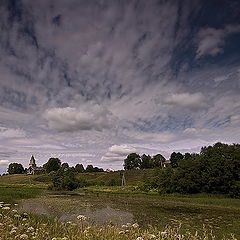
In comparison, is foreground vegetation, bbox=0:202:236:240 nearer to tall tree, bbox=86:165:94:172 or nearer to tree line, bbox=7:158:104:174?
tree line, bbox=7:158:104:174

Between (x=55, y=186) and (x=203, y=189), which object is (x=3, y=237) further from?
(x=55, y=186)

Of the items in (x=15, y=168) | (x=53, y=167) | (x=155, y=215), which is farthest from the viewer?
(x=15, y=168)

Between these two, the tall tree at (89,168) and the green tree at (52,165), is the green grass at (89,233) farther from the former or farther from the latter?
the tall tree at (89,168)

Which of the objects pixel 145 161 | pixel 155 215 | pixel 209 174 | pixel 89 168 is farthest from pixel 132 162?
pixel 155 215

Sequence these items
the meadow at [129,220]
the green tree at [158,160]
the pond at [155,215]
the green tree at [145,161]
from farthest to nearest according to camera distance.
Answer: the green tree at [158,160]
the green tree at [145,161]
the pond at [155,215]
the meadow at [129,220]

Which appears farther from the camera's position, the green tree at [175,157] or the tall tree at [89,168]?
the tall tree at [89,168]

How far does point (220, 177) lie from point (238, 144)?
31.5ft

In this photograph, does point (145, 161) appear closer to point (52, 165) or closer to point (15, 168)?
point (52, 165)

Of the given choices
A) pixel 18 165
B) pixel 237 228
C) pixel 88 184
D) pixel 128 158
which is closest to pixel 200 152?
pixel 237 228

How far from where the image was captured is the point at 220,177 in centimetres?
4984

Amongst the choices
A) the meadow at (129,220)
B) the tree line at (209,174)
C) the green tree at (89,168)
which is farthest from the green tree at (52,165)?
the meadow at (129,220)

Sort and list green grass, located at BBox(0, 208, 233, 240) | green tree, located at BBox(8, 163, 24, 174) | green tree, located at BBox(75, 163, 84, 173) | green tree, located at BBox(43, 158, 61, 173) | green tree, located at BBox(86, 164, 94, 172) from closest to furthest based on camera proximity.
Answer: green grass, located at BBox(0, 208, 233, 240), green tree, located at BBox(43, 158, 61, 173), green tree, located at BBox(75, 163, 84, 173), green tree, located at BBox(86, 164, 94, 172), green tree, located at BBox(8, 163, 24, 174)

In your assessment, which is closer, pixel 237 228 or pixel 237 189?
pixel 237 228

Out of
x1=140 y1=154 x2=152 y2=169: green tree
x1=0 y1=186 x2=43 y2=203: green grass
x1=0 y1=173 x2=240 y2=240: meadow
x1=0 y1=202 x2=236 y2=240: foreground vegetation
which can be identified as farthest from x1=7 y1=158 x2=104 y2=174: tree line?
x1=0 y1=202 x2=236 y2=240: foreground vegetation
